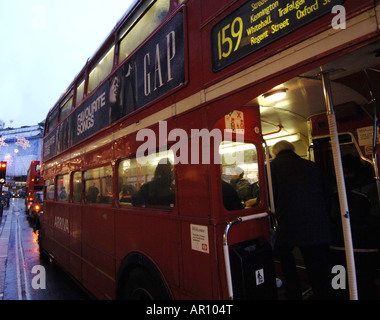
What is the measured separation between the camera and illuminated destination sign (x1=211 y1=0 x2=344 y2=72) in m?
1.35

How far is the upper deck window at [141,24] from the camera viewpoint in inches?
102

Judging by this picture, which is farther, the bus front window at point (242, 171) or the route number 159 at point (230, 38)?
the bus front window at point (242, 171)

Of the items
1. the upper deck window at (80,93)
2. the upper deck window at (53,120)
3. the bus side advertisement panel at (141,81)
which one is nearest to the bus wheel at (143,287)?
the bus side advertisement panel at (141,81)

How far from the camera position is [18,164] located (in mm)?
51625

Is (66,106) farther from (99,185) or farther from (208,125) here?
(208,125)

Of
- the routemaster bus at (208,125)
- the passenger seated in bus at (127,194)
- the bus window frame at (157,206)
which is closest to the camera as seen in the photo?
the routemaster bus at (208,125)

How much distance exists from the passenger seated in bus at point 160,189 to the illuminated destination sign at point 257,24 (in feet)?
3.31

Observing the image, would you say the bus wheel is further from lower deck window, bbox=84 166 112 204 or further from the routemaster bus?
lower deck window, bbox=84 166 112 204

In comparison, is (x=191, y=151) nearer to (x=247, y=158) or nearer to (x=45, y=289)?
(x=247, y=158)

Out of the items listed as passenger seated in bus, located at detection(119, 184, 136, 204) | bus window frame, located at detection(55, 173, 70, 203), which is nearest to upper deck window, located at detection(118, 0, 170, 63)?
passenger seated in bus, located at detection(119, 184, 136, 204)

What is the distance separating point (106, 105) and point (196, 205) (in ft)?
7.26

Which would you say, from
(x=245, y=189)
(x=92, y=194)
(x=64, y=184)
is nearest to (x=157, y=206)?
(x=245, y=189)

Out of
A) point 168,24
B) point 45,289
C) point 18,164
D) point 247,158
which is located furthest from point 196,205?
point 18,164

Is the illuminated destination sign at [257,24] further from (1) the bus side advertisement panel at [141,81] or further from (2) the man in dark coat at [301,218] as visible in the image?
(2) the man in dark coat at [301,218]
